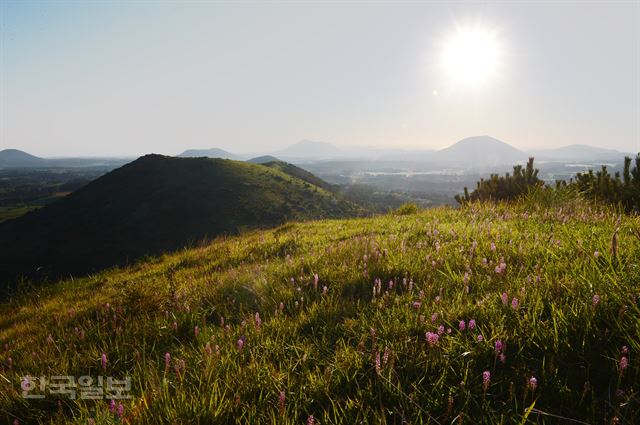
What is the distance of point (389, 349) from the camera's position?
2.48 meters

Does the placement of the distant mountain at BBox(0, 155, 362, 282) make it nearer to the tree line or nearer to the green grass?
the green grass

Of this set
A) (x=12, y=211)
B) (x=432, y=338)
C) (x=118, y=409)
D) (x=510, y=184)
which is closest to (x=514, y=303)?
(x=432, y=338)

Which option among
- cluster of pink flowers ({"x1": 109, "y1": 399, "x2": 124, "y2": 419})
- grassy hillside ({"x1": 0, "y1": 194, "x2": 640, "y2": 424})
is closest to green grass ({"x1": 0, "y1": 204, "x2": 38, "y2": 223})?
grassy hillside ({"x1": 0, "y1": 194, "x2": 640, "y2": 424})

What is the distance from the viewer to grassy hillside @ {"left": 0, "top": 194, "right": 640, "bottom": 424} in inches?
75.7

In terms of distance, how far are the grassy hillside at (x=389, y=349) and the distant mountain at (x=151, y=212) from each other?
88025 mm

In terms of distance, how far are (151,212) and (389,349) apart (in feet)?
429

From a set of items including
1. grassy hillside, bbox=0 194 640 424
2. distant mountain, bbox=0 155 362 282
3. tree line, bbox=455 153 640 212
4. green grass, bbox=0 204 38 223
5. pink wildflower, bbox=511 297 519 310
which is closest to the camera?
grassy hillside, bbox=0 194 640 424

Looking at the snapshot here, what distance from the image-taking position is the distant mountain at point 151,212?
328 ft

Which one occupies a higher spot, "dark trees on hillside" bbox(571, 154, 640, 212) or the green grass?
"dark trees on hillside" bbox(571, 154, 640, 212)

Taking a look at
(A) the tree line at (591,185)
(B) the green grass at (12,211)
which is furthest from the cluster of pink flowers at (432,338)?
(B) the green grass at (12,211)

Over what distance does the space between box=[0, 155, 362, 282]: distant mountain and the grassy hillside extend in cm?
8803

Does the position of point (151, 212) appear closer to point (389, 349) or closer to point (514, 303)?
point (389, 349)

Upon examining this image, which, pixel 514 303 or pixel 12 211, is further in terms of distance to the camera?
pixel 12 211

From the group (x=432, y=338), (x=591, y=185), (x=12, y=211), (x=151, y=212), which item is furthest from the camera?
(x=12, y=211)
